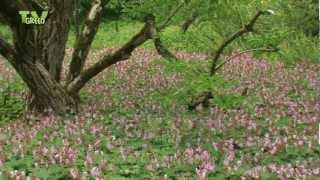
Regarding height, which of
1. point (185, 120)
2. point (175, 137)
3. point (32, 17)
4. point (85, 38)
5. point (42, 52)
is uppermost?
point (32, 17)

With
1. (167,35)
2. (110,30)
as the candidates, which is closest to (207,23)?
(167,35)

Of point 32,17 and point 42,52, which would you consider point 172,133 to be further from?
point 42,52

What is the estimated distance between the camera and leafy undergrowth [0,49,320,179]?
780cm

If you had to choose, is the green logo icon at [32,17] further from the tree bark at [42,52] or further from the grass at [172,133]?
the grass at [172,133]

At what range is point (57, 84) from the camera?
40.0 feet

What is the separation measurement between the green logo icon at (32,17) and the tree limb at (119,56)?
1.46 metres

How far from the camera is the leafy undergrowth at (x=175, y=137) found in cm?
780

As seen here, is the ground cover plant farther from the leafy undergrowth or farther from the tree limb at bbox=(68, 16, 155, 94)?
the tree limb at bbox=(68, 16, 155, 94)

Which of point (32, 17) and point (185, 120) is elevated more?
point (32, 17)

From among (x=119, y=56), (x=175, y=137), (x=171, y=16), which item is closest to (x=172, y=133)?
(x=175, y=137)

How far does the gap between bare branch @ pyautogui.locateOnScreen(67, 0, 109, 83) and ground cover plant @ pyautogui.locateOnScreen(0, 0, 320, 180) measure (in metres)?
0.08

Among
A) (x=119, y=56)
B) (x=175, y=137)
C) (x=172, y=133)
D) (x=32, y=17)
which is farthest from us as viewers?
(x=119, y=56)

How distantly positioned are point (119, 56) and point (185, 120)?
2494 millimetres

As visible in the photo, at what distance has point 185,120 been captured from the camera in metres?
10.7
